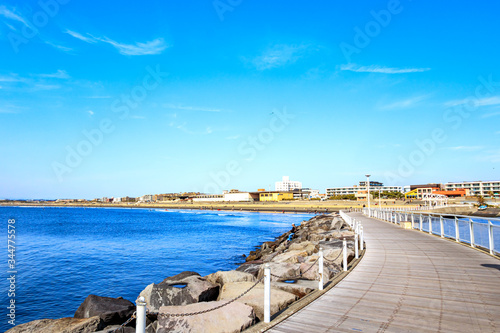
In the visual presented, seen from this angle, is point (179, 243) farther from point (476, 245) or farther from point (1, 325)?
point (476, 245)

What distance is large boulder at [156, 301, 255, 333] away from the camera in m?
5.96

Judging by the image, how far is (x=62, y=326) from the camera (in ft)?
27.0

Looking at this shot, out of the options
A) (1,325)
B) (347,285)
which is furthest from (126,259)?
(347,285)

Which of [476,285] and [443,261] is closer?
[476,285]

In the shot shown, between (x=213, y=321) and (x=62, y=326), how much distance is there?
4.79m

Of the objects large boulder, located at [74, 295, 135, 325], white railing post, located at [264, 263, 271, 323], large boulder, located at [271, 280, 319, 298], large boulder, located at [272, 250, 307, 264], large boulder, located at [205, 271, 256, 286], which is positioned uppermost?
white railing post, located at [264, 263, 271, 323]

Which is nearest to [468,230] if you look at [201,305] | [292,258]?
[292,258]

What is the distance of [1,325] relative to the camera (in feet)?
41.5

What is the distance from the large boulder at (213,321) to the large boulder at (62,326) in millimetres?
3216

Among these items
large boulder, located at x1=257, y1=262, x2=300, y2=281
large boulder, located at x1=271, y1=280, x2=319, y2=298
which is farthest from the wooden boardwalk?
large boulder, located at x1=257, y1=262, x2=300, y2=281

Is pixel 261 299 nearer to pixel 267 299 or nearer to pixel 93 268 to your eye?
pixel 267 299

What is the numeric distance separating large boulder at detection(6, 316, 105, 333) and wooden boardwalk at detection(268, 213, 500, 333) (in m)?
5.40

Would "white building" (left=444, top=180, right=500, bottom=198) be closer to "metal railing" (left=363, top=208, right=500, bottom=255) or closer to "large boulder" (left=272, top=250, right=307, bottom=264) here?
"metal railing" (left=363, top=208, right=500, bottom=255)

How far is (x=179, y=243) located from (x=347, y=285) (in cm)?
3023
